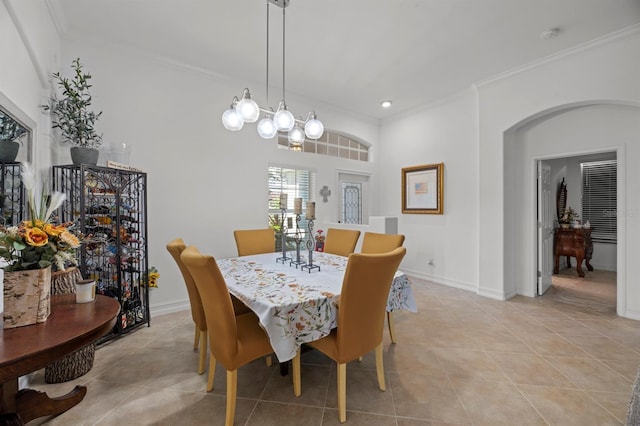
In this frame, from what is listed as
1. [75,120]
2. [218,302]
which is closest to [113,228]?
[75,120]

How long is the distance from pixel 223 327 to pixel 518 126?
13.5 feet

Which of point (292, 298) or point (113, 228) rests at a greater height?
point (113, 228)

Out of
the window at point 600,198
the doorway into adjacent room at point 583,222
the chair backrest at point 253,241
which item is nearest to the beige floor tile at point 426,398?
the chair backrest at point 253,241

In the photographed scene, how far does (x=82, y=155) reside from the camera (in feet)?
7.90

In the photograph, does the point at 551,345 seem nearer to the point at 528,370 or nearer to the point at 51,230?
the point at 528,370

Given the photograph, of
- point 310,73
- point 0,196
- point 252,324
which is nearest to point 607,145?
point 310,73

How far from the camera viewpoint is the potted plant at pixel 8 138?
168 centimetres

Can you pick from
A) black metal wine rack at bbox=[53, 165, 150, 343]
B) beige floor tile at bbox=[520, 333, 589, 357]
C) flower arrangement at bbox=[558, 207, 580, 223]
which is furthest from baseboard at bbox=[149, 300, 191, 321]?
flower arrangement at bbox=[558, 207, 580, 223]

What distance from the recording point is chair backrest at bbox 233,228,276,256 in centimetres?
314

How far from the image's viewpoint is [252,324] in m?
1.85

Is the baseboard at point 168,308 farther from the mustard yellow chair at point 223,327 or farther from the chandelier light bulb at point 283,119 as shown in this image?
the chandelier light bulb at point 283,119

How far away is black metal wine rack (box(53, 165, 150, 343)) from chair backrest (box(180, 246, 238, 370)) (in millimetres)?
1387

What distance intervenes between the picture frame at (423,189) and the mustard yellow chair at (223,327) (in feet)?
12.2

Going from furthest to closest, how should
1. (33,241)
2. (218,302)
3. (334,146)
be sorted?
1. (334,146)
2. (218,302)
3. (33,241)
